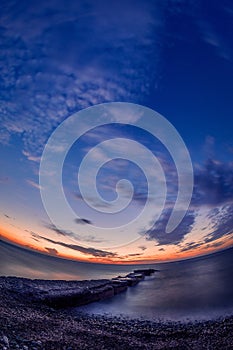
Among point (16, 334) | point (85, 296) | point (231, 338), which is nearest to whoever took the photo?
point (16, 334)

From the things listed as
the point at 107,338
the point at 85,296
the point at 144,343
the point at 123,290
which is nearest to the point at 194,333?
the point at 144,343

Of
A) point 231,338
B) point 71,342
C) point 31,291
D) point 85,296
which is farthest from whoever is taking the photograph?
point 85,296

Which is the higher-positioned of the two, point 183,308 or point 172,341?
point 183,308

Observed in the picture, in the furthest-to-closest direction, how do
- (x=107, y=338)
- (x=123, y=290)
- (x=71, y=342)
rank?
(x=123, y=290) → (x=107, y=338) → (x=71, y=342)

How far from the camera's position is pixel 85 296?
2441cm

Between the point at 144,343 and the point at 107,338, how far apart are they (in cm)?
175

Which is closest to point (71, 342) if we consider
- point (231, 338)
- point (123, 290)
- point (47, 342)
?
point (47, 342)

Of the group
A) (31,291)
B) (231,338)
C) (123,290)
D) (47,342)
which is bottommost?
(47,342)

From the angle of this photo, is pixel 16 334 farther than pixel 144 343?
No

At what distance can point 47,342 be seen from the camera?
815 cm

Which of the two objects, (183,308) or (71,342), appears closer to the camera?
(71,342)

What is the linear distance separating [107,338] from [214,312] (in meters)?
16.7

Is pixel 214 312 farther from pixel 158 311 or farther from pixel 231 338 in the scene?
pixel 231 338

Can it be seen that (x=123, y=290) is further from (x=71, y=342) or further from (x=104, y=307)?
(x=71, y=342)
